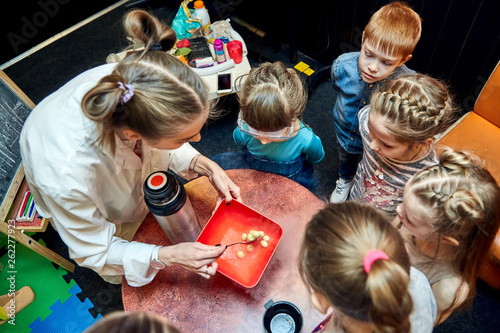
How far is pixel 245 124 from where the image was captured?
62.7 inches

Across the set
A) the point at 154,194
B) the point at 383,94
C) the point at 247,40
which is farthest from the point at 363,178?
the point at 247,40

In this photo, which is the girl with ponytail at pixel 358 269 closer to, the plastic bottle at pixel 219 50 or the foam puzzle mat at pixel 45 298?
the foam puzzle mat at pixel 45 298

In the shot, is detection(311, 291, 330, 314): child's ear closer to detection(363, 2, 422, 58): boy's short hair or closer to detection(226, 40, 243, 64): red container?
detection(363, 2, 422, 58): boy's short hair

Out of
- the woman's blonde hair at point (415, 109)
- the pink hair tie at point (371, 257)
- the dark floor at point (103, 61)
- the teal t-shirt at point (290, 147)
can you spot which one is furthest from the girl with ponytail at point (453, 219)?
the dark floor at point (103, 61)

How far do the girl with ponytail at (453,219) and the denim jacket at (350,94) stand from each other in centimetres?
77

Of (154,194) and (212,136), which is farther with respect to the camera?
(212,136)

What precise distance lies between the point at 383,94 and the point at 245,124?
605 mm

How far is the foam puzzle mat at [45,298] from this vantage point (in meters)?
2.01

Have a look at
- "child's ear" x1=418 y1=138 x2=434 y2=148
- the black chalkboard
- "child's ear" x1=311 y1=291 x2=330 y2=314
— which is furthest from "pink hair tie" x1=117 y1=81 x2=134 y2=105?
the black chalkboard

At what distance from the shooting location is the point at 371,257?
796 millimetres

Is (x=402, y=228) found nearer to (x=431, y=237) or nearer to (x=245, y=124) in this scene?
(x=431, y=237)

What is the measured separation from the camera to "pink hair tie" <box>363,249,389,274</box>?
0.79 meters

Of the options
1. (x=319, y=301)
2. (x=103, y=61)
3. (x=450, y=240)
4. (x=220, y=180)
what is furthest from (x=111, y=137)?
(x=103, y=61)

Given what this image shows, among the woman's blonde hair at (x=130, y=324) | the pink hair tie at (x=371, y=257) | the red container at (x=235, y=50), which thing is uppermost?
the woman's blonde hair at (x=130, y=324)
